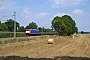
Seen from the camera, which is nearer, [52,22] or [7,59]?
[7,59]

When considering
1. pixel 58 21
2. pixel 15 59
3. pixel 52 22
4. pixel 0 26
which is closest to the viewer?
pixel 15 59

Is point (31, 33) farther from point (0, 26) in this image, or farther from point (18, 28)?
point (18, 28)

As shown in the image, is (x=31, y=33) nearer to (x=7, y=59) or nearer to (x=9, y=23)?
(x=9, y=23)

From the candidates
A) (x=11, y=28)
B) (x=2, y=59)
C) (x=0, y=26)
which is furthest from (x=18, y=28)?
(x=2, y=59)

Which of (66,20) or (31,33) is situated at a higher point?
(66,20)

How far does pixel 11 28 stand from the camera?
16225 cm

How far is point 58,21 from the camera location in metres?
86.7

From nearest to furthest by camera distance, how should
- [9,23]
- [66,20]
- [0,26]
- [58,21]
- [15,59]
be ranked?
[15,59], [58,21], [66,20], [0,26], [9,23]

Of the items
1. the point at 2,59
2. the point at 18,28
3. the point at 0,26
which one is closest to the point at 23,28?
the point at 18,28

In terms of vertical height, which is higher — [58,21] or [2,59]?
[58,21]

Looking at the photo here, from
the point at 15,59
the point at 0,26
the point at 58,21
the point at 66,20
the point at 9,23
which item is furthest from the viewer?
the point at 9,23

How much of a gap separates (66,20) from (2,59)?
94.8m

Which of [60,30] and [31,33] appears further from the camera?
[31,33]

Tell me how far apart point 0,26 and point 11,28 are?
132 ft
